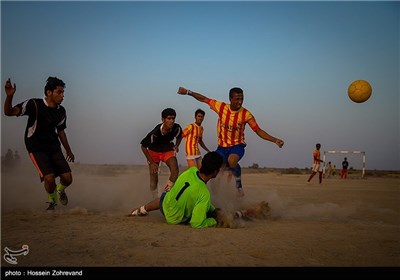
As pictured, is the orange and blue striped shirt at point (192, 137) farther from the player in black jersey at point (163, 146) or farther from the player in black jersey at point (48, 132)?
the player in black jersey at point (48, 132)

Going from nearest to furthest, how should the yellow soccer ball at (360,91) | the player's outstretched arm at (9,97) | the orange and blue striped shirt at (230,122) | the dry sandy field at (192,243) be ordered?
the dry sandy field at (192,243)
the player's outstretched arm at (9,97)
the orange and blue striped shirt at (230,122)
the yellow soccer ball at (360,91)

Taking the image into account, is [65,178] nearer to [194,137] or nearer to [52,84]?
[52,84]

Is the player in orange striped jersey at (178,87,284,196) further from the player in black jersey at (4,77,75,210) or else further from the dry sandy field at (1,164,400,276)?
the player in black jersey at (4,77,75,210)

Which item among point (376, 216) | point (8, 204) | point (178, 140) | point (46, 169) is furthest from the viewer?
point (178, 140)

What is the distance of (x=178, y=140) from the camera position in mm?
8766

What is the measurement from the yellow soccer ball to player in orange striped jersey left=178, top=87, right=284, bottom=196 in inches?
172

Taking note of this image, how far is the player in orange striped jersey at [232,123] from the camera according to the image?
7840 millimetres

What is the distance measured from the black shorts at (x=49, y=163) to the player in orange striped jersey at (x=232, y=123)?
2.72 meters

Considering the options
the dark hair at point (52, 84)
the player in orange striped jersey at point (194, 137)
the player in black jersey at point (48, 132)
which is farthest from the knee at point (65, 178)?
the player in orange striped jersey at point (194, 137)

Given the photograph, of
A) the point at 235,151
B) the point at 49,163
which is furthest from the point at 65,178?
the point at 235,151

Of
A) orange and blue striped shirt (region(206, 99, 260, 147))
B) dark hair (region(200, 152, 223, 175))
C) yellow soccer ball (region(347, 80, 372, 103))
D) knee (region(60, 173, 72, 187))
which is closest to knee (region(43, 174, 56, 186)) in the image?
knee (region(60, 173, 72, 187))
